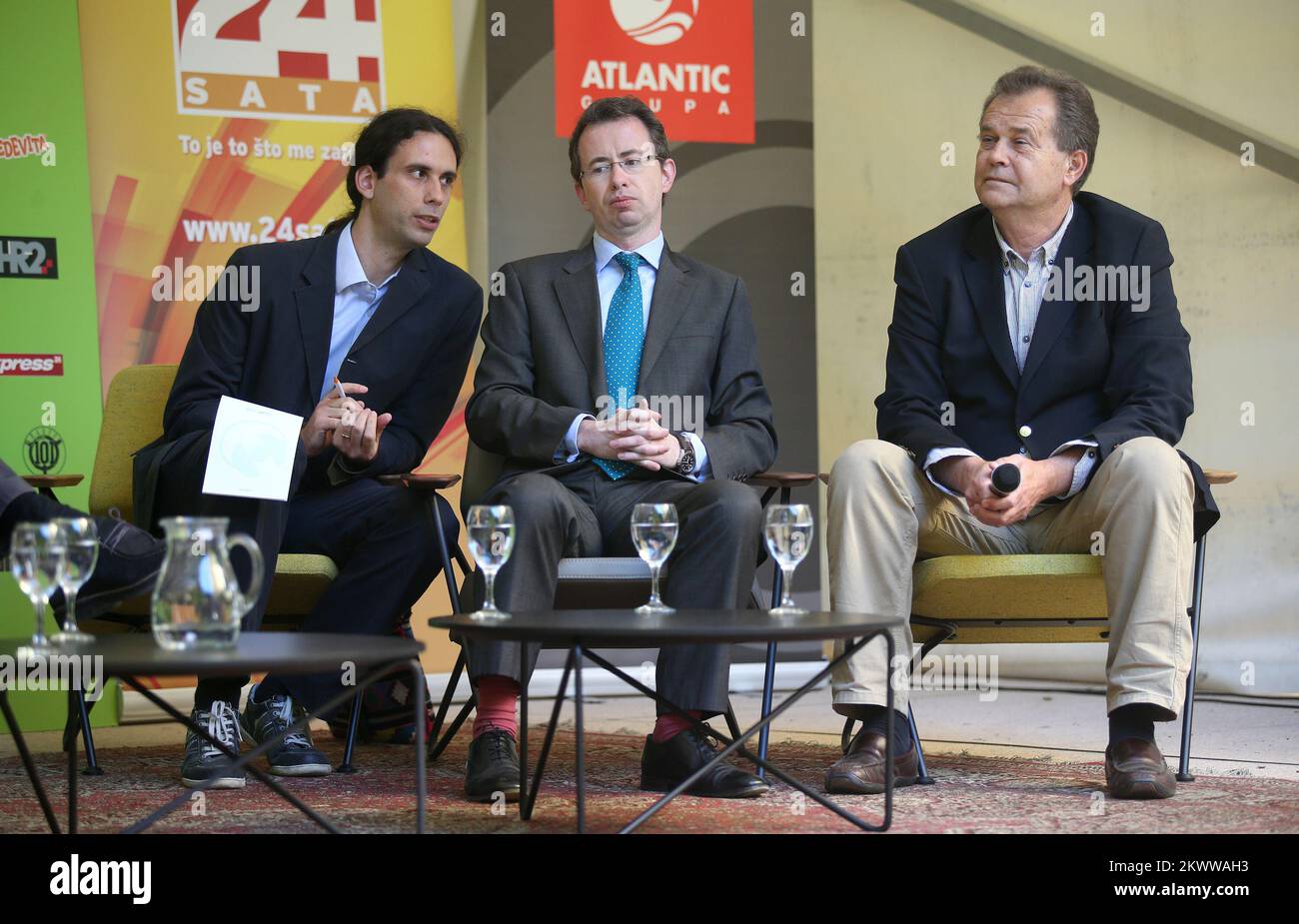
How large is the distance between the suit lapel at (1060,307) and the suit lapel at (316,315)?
1.68 meters

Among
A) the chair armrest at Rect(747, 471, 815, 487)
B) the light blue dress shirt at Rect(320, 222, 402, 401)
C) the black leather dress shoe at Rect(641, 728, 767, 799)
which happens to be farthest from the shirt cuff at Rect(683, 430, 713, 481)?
the light blue dress shirt at Rect(320, 222, 402, 401)

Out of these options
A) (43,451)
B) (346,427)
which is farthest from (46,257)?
(346,427)

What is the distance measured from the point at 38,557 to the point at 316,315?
1597 millimetres

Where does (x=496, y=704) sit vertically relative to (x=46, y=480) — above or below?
below

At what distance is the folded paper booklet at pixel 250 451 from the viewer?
2.89 metres

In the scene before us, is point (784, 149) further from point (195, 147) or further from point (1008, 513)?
point (1008, 513)

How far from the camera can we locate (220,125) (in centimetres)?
461

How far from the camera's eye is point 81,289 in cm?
436

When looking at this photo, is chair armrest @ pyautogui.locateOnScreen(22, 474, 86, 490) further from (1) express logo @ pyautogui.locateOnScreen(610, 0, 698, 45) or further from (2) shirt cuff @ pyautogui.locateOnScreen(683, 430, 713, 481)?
(1) express logo @ pyautogui.locateOnScreen(610, 0, 698, 45)

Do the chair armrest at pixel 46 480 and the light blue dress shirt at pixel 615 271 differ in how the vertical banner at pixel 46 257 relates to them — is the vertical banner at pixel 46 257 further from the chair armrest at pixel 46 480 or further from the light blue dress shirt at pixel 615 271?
the light blue dress shirt at pixel 615 271

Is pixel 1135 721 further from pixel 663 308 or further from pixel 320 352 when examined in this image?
pixel 320 352

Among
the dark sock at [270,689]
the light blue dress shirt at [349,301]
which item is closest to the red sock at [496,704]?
the dark sock at [270,689]

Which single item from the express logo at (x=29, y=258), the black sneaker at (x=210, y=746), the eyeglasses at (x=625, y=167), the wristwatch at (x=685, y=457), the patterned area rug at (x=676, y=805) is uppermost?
the eyeglasses at (x=625, y=167)

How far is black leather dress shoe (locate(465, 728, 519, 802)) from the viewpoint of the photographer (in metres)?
2.76
